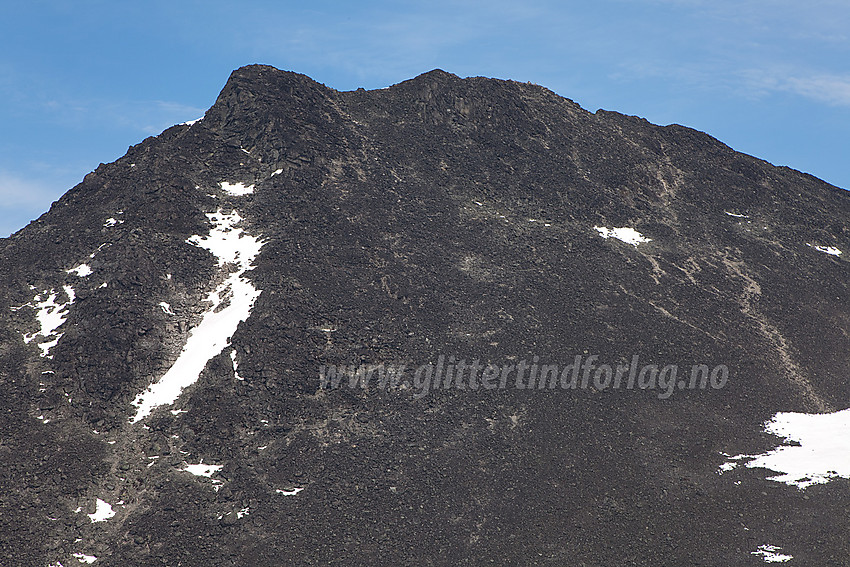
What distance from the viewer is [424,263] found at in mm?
59219

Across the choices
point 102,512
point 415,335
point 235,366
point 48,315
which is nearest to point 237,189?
point 48,315

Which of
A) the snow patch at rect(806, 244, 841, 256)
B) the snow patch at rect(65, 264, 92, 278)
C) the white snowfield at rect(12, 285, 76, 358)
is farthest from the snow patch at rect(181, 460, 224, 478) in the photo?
the snow patch at rect(806, 244, 841, 256)

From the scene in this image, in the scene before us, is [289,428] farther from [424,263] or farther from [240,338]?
[424,263]

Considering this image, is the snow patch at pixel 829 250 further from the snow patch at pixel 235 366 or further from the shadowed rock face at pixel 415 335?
the snow patch at pixel 235 366

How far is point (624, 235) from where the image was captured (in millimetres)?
67250

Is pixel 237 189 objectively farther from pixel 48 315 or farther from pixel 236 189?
pixel 48 315

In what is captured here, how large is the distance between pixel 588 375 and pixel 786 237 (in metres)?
31.3

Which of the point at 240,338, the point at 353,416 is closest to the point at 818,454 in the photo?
the point at 353,416

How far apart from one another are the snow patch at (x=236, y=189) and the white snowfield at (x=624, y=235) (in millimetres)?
28320

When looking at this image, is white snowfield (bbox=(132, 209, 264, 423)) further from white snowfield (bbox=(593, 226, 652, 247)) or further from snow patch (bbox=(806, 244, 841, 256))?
snow patch (bbox=(806, 244, 841, 256))

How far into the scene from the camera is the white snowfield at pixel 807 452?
4334 cm

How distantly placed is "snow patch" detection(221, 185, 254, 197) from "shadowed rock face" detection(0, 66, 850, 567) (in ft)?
0.86

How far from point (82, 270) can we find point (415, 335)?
24.2m

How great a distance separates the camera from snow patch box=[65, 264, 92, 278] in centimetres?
5684
